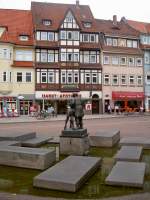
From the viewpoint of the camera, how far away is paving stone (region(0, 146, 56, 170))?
9758 millimetres

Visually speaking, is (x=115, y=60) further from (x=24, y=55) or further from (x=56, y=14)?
(x=24, y=55)

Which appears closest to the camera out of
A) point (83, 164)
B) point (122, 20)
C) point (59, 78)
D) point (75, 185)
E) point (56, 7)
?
point (75, 185)

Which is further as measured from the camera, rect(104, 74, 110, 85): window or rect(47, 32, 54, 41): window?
rect(104, 74, 110, 85): window

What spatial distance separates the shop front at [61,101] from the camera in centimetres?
5384

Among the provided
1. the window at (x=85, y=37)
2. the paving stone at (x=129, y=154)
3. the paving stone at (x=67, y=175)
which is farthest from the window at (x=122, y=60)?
the paving stone at (x=67, y=175)

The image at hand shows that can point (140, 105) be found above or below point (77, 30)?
below

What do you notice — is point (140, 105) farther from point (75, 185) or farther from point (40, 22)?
point (75, 185)

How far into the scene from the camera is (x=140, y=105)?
199ft

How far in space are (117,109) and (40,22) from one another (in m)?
17.7

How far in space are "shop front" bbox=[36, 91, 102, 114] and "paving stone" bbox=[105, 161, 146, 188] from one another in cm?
4371

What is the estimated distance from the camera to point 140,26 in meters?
65.1

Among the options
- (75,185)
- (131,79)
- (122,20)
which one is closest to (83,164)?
(75,185)

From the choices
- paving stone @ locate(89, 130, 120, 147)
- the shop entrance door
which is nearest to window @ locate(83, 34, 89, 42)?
the shop entrance door

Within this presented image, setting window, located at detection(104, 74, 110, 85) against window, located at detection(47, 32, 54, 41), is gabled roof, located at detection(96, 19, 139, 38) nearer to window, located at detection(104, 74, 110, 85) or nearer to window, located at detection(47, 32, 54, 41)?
window, located at detection(104, 74, 110, 85)
